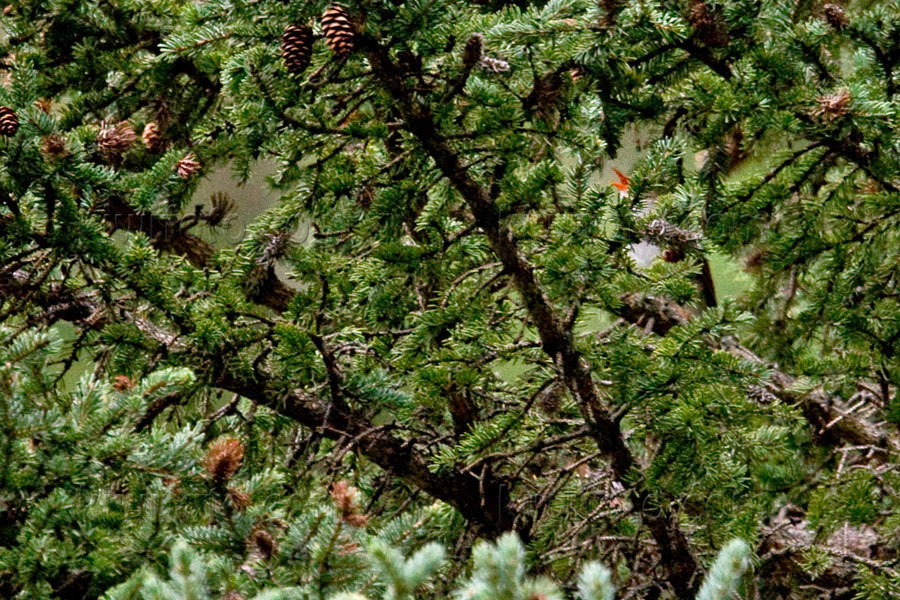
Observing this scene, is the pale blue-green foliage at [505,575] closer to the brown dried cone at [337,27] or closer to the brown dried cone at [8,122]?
the brown dried cone at [337,27]

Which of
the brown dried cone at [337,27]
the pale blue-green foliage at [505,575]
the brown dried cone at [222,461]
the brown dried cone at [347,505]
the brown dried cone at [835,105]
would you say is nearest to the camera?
the pale blue-green foliage at [505,575]

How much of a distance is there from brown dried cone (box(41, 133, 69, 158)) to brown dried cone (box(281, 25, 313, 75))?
332 millimetres

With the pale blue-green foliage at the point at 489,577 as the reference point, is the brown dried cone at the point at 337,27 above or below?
above

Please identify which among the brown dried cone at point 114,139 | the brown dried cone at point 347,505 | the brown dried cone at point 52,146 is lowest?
the brown dried cone at point 347,505

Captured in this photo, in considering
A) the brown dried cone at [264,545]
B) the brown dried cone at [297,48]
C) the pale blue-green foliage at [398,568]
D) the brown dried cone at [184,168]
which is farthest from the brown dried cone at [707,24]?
the pale blue-green foliage at [398,568]

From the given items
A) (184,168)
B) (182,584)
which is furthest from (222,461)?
(184,168)

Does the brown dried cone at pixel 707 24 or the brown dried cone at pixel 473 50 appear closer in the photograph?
the brown dried cone at pixel 473 50

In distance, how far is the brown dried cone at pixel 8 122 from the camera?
4.38 ft

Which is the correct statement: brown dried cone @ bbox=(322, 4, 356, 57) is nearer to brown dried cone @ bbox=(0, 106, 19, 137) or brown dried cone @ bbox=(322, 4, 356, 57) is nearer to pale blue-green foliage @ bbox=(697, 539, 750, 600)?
brown dried cone @ bbox=(0, 106, 19, 137)

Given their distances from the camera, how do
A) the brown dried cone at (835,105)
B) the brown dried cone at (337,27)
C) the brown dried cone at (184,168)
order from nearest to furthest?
the brown dried cone at (337,27), the brown dried cone at (835,105), the brown dried cone at (184,168)

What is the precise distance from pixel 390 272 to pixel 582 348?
326 millimetres

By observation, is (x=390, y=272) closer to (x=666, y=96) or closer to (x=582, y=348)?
(x=582, y=348)

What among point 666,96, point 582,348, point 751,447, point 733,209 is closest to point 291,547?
point 582,348

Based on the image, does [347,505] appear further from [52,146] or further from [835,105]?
[835,105]
